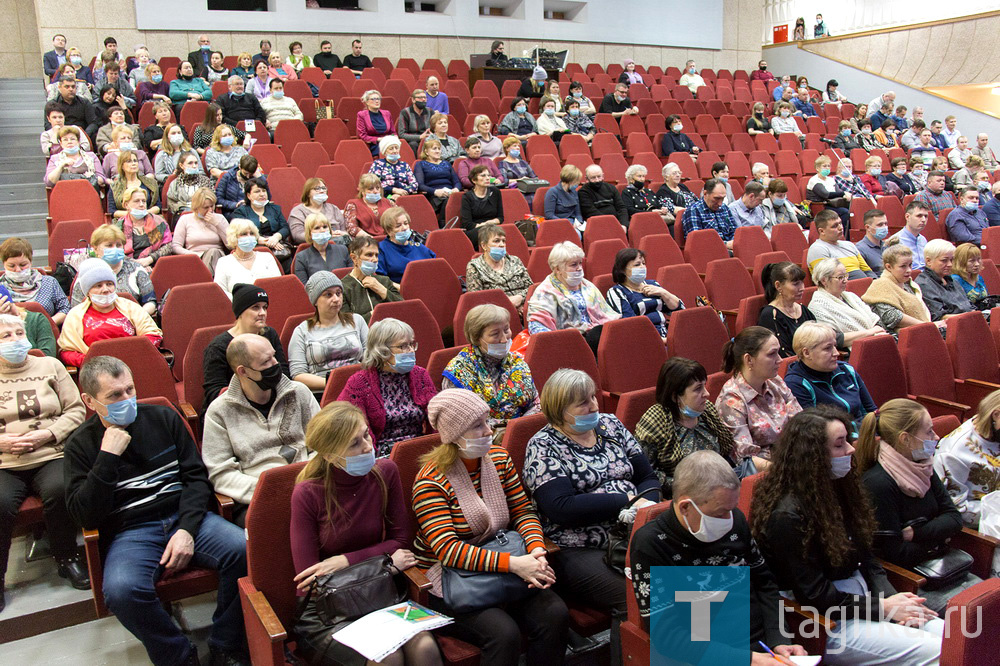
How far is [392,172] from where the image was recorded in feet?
19.3

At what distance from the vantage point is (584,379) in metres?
2.34

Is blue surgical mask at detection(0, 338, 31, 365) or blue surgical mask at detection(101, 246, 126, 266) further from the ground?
blue surgical mask at detection(101, 246, 126, 266)

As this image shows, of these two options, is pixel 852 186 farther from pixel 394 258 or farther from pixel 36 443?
pixel 36 443

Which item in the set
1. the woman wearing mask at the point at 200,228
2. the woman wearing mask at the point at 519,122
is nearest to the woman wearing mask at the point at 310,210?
the woman wearing mask at the point at 200,228

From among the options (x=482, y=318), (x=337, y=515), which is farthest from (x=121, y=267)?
(x=337, y=515)

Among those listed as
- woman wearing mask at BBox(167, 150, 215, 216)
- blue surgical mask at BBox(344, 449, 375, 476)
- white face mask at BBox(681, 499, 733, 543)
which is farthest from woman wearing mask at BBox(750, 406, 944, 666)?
woman wearing mask at BBox(167, 150, 215, 216)

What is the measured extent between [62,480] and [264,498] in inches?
35.0

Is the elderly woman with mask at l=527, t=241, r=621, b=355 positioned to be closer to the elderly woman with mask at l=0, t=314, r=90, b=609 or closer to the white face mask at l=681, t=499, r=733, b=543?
Answer: the white face mask at l=681, t=499, r=733, b=543

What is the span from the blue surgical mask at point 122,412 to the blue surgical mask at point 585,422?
132 cm

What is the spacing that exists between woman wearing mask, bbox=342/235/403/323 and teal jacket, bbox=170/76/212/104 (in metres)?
4.72

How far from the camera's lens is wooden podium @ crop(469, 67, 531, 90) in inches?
379

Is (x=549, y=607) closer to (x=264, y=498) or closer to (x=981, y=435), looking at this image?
(x=264, y=498)

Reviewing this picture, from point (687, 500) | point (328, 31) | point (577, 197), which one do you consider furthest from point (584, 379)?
point (328, 31)

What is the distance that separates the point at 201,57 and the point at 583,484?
8.00m
